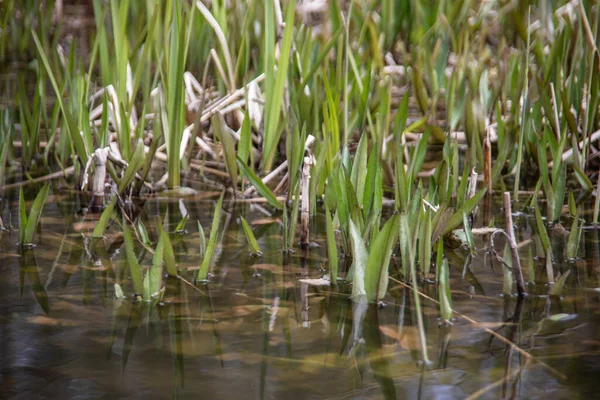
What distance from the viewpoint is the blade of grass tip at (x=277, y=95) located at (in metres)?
1.91

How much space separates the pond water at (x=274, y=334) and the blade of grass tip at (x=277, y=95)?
0.56m

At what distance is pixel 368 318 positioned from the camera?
1160 mm

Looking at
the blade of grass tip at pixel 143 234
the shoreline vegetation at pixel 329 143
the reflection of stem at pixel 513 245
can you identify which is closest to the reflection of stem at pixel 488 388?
the shoreline vegetation at pixel 329 143

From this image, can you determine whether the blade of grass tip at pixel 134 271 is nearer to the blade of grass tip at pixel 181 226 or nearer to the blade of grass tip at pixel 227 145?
the blade of grass tip at pixel 181 226

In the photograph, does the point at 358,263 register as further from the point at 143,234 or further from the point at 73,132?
the point at 73,132

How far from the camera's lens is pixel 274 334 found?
110 cm

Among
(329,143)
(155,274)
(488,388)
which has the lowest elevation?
(488,388)

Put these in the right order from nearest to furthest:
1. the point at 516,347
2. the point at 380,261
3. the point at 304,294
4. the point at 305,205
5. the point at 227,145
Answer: the point at 516,347, the point at 380,261, the point at 304,294, the point at 305,205, the point at 227,145

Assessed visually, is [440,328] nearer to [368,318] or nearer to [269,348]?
[368,318]

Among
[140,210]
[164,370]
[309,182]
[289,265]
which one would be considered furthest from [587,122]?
[164,370]

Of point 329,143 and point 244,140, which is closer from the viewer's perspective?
point 329,143

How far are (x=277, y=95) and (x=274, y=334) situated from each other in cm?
98

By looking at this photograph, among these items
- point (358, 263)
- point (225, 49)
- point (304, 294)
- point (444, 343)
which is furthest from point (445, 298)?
point (225, 49)

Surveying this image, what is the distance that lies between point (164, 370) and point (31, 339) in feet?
0.75
